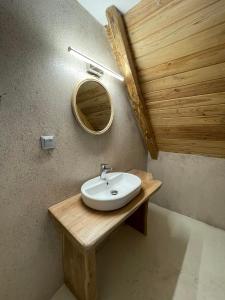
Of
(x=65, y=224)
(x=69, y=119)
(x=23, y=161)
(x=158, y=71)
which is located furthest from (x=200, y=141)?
(x=23, y=161)

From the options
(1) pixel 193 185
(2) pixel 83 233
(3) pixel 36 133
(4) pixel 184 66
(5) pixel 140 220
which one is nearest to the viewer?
(2) pixel 83 233

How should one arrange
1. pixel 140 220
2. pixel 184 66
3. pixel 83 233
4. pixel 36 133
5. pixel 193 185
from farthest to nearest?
1. pixel 193 185
2. pixel 140 220
3. pixel 184 66
4. pixel 36 133
5. pixel 83 233

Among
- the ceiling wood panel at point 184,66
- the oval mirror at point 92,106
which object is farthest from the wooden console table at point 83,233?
the ceiling wood panel at point 184,66

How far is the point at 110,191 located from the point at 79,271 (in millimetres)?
600

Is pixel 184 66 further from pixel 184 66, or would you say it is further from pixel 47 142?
pixel 47 142

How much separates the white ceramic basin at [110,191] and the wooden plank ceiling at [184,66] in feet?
2.83

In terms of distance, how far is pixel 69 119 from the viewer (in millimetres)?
1170

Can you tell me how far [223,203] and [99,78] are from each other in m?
1.94

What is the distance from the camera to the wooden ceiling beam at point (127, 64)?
1258mm

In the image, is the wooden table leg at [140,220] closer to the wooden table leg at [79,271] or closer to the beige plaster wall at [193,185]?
the beige plaster wall at [193,185]

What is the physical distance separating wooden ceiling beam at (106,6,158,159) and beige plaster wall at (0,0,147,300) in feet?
0.57

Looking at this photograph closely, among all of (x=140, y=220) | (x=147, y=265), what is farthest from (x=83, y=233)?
(x=140, y=220)

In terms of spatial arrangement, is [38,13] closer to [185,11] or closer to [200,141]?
[185,11]

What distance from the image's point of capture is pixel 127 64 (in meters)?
1.44
